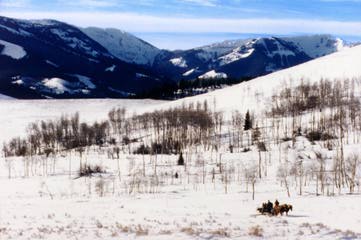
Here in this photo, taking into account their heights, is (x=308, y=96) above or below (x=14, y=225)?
above

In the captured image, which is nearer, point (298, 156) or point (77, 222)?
point (77, 222)

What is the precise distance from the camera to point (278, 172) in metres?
87.3

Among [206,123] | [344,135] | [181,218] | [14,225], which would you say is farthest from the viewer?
[206,123]

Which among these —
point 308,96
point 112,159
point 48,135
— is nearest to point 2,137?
point 48,135

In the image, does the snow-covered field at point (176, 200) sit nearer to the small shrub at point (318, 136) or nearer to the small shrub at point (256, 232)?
the small shrub at point (256, 232)

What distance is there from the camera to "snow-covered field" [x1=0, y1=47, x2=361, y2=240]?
31.7 m

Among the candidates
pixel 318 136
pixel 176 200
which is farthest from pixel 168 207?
pixel 318 136

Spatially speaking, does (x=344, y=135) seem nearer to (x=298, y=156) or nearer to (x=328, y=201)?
(x=298, y=156)

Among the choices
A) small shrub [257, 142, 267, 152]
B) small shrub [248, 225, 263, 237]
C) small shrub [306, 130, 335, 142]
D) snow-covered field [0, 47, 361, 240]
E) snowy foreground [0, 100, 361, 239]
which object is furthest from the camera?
small shrub [306, 130, 335, 142]

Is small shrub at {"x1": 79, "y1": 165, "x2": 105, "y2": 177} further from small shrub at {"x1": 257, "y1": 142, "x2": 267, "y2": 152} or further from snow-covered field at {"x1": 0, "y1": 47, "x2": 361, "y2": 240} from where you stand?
small shrub at {"x1": 257, "y1": 142, "x2": 267, "y2": 152}

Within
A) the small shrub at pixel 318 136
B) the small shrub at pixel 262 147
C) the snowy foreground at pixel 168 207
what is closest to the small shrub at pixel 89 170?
the snowy foreground at pixel 168 207

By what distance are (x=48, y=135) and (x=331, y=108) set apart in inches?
3541

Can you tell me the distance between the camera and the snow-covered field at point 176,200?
3169cm

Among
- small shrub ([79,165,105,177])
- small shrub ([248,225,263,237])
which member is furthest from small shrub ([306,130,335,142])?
small shrub ([248,225,263,237])
